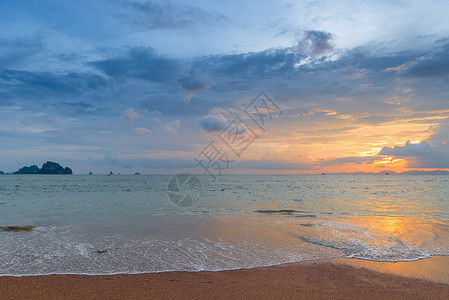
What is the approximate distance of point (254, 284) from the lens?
6.50 metres

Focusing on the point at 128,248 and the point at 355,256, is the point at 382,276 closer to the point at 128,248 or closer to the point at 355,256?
the point at 355,256

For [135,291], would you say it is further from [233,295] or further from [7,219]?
[7,219]

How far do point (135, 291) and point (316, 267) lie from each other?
5.08 meters

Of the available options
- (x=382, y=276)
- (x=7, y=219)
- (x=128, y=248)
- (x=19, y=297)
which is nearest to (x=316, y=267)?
(x=382, y=276)

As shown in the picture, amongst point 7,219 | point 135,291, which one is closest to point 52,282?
point 135,291

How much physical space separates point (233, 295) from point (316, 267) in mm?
3256

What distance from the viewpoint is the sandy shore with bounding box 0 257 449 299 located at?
19.4ft

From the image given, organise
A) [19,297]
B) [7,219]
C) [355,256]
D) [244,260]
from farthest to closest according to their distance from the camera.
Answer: [7,219] < [355,256] < [244,260] < [19,297]

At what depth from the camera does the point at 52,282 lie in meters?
6.55

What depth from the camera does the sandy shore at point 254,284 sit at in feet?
19.4

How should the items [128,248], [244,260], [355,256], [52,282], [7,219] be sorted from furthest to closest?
[7,219] → [128,248] → [355,256] → [244,260] → [52,282]

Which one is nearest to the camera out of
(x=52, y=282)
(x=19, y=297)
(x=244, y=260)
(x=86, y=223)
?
(x=19, y=297)

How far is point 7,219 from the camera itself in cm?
1653

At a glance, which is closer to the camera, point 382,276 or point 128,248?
point 382,276
